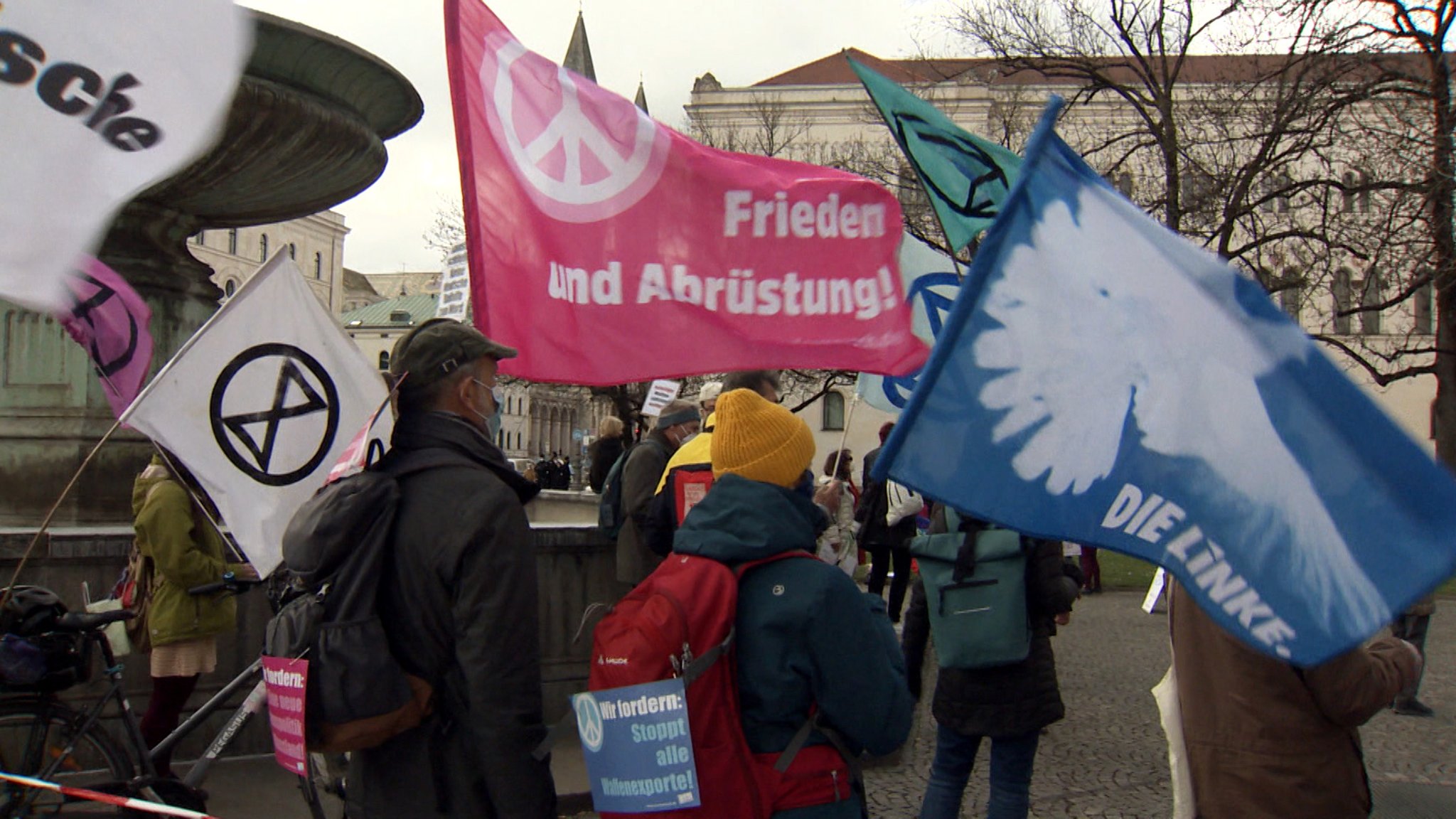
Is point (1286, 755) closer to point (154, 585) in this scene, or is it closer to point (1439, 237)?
point (154, 585)

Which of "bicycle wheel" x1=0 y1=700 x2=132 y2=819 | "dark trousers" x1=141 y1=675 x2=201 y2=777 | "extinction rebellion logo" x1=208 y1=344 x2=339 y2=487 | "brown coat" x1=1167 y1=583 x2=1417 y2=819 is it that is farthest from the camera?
"dark trousers" x1=141 y1=675 x2=201 y2=777

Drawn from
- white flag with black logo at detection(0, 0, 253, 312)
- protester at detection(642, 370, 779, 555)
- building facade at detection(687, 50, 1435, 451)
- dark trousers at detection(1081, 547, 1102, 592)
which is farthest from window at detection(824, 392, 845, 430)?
white flag with black logo at detection(0, 0, 253, 312)

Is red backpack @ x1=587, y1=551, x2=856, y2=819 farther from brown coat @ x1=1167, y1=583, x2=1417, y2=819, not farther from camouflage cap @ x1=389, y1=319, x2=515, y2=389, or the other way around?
brown coat @ x1=1167, y1=583, x2=1417, y2=819

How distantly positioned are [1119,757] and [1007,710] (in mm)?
2600

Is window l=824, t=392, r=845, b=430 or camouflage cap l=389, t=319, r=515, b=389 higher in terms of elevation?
camouflage cap l=389, t=319, r=515, b=389

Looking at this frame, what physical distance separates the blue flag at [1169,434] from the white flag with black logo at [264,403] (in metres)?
2.41

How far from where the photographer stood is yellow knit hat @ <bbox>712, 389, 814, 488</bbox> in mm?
2709

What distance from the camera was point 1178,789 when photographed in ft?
9.55

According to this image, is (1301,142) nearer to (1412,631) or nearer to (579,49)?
(1412,631)

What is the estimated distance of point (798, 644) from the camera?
99.6 inches

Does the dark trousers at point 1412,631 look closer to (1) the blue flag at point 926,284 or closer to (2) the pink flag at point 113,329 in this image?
(1) the blue flag at point 926,284

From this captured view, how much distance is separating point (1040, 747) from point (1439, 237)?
1108 cm

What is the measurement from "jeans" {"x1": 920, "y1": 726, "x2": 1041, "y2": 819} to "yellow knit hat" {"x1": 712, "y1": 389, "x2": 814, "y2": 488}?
1.87 meters

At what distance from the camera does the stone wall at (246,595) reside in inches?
211
